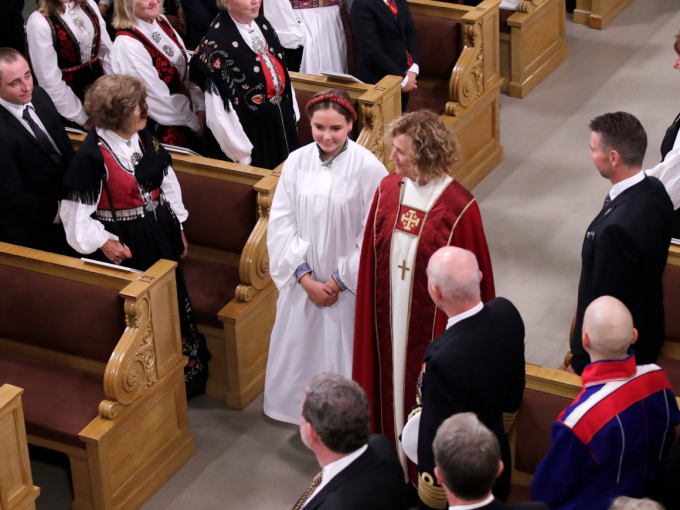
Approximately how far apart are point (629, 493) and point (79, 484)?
2.27m

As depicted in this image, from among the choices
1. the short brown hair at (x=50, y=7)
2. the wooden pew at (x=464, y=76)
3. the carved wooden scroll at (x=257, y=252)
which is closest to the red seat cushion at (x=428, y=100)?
the wooden pew at (x=464, y=76)

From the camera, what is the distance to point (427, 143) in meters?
3.35

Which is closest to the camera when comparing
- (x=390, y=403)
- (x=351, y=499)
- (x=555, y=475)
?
(x=351, y=499)

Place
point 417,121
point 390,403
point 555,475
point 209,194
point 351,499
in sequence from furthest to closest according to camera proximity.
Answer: point 209,194 < point 390,403 < point 417,121 < point 555,475 < point 351,499

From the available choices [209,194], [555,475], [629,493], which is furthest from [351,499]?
[209,194]

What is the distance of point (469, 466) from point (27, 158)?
278 cm

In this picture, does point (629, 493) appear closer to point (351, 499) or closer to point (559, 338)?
point (351, 499)

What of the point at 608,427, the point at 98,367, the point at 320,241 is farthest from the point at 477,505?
the point at 98,367

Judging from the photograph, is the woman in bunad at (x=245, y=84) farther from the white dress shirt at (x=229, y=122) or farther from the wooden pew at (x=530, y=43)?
the wooden pew at (x=530, y=43)

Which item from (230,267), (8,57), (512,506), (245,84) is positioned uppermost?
(8,57)

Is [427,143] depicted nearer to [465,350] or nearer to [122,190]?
[465,350]

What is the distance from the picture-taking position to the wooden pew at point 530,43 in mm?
7160

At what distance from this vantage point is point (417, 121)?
3.37 meters

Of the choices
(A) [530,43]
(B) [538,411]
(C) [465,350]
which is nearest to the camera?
(C) [465,350]
